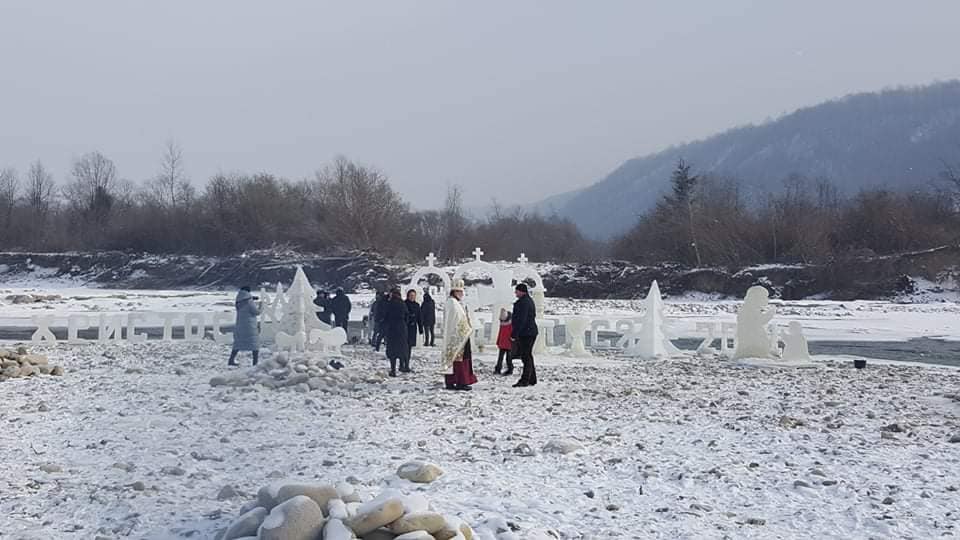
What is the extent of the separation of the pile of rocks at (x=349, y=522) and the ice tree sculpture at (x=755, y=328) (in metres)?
12.9

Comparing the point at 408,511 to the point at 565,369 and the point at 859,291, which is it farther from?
the point at 859,291

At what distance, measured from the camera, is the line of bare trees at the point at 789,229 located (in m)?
52.8

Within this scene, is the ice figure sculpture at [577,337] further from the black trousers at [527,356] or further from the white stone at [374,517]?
the white stone at [374,517]

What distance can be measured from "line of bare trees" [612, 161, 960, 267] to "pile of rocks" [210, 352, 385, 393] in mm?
43158

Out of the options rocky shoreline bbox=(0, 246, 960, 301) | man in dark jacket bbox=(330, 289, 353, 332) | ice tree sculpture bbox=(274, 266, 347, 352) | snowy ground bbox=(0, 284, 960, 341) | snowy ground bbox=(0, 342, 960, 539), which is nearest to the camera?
snowy ground bbox=(0, 342, 960, 539)

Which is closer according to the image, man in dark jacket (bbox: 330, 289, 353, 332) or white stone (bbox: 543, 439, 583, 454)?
white stone (bbox: 543, 439, 583, 454)

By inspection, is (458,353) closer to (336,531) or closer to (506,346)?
(506,346)

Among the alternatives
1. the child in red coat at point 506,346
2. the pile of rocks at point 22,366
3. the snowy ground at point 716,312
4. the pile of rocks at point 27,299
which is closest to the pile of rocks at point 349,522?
the child in red coat at point 506,346

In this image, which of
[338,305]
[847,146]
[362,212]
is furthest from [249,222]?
[847,146]

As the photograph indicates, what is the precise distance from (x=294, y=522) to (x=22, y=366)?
34.6ft

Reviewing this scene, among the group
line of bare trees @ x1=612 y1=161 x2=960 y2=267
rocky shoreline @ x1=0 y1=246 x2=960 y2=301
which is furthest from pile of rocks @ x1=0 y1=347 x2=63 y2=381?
line of bare trees @ x1=612 y1=161 x2=960 y2=267

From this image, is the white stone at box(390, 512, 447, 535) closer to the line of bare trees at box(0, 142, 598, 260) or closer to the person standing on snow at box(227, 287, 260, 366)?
the person standing on snow at box(227, 287, 260, 366)

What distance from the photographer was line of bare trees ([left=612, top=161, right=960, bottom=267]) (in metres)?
52.8

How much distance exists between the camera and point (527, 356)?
12648 mm
